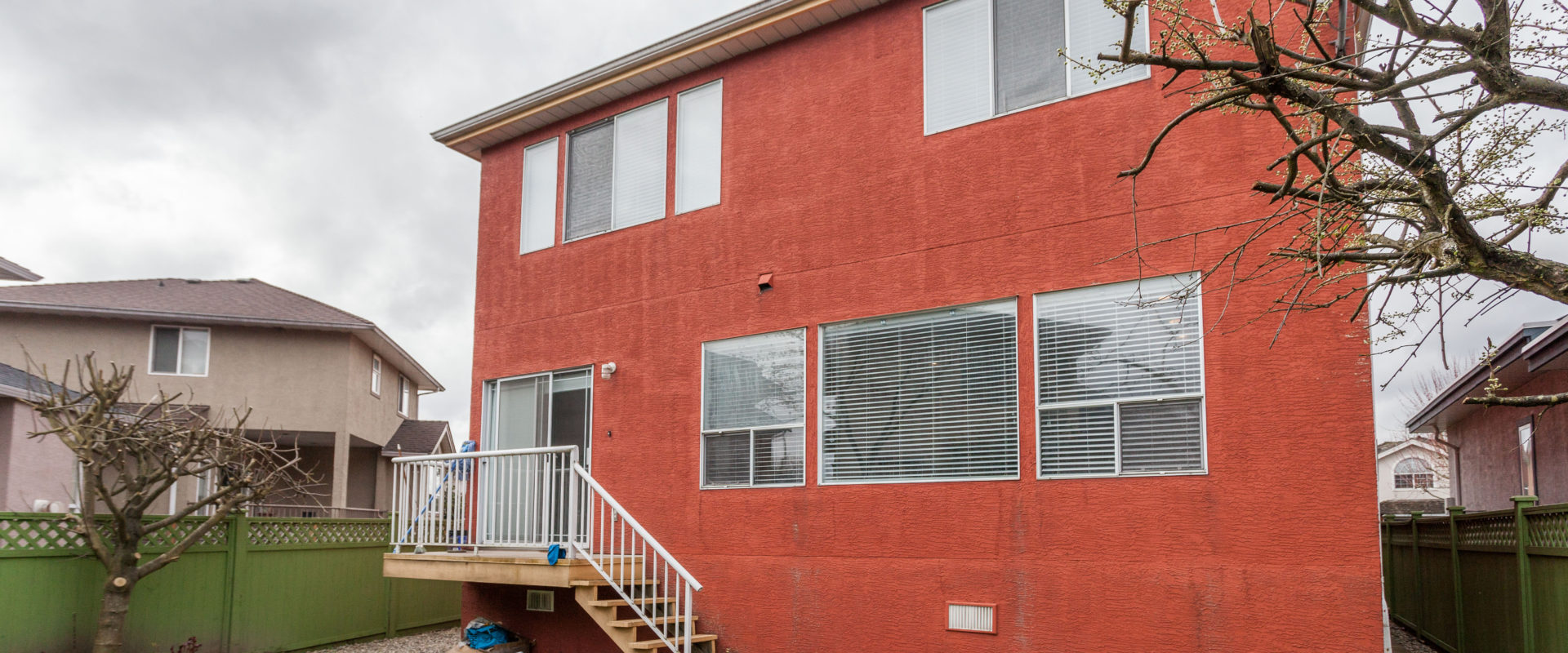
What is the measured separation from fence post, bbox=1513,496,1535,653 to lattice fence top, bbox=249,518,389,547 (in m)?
12.7

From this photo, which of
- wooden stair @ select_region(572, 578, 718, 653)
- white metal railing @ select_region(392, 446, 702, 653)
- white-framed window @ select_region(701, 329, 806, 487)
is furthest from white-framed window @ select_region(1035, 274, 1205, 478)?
wooden stair @ select_region(572, 578, 718, 653)

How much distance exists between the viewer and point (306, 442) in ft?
85.3


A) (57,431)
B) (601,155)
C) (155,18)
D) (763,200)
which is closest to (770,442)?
(763,200)

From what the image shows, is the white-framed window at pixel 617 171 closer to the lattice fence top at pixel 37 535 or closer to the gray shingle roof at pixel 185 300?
the lattice fence top at pixel 37 535

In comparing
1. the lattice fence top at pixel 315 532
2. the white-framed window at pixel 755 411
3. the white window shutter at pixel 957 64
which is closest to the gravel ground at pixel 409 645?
the lattice fence top at pixel 315 532

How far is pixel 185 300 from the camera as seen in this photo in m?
24.2

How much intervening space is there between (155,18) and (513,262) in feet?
30.0

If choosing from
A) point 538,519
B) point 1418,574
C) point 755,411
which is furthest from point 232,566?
point 1418,574

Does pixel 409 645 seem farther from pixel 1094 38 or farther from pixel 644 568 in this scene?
pixel 1094 38

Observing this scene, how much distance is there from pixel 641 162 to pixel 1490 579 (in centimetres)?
873

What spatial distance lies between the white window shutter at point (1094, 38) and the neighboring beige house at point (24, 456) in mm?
15240

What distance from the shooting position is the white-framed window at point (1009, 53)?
8617 millimetres

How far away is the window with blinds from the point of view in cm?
862

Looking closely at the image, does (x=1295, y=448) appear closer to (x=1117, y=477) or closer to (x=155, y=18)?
(x=1117, y=477)
